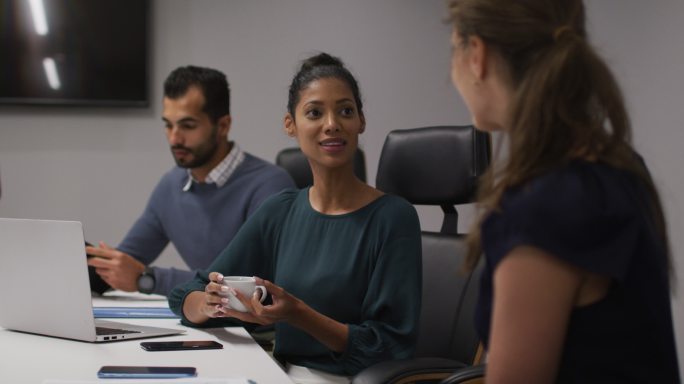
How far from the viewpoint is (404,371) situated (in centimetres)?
147

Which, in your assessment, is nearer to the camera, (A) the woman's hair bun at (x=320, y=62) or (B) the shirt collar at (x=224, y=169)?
(A) the woman's hair bun at (x=320, y=62)

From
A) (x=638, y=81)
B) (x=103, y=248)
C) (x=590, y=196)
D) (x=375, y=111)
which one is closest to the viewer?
(x=590, y=196)

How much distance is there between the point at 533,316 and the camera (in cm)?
93

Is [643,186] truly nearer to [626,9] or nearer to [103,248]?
[103,248]

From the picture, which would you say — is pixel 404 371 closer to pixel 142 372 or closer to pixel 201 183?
pixel 142 372

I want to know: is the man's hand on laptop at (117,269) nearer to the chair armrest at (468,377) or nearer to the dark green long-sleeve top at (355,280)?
the dark green long-sleeve top at (355,280)

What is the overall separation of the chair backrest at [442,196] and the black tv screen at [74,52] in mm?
2067

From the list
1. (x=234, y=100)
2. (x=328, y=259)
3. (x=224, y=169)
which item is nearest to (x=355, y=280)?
(x=328, y=259)

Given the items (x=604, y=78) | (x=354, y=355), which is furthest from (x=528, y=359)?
(x=354, y=355)

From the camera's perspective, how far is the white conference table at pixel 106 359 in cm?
136

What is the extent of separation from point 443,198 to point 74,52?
7.73 feet

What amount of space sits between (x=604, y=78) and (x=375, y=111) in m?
3.07

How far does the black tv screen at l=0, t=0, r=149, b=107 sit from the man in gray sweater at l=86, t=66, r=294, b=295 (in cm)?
109

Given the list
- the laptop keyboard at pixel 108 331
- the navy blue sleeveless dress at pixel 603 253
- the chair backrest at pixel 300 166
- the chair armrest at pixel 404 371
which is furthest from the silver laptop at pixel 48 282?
the chair backrest at pixel 300 166
